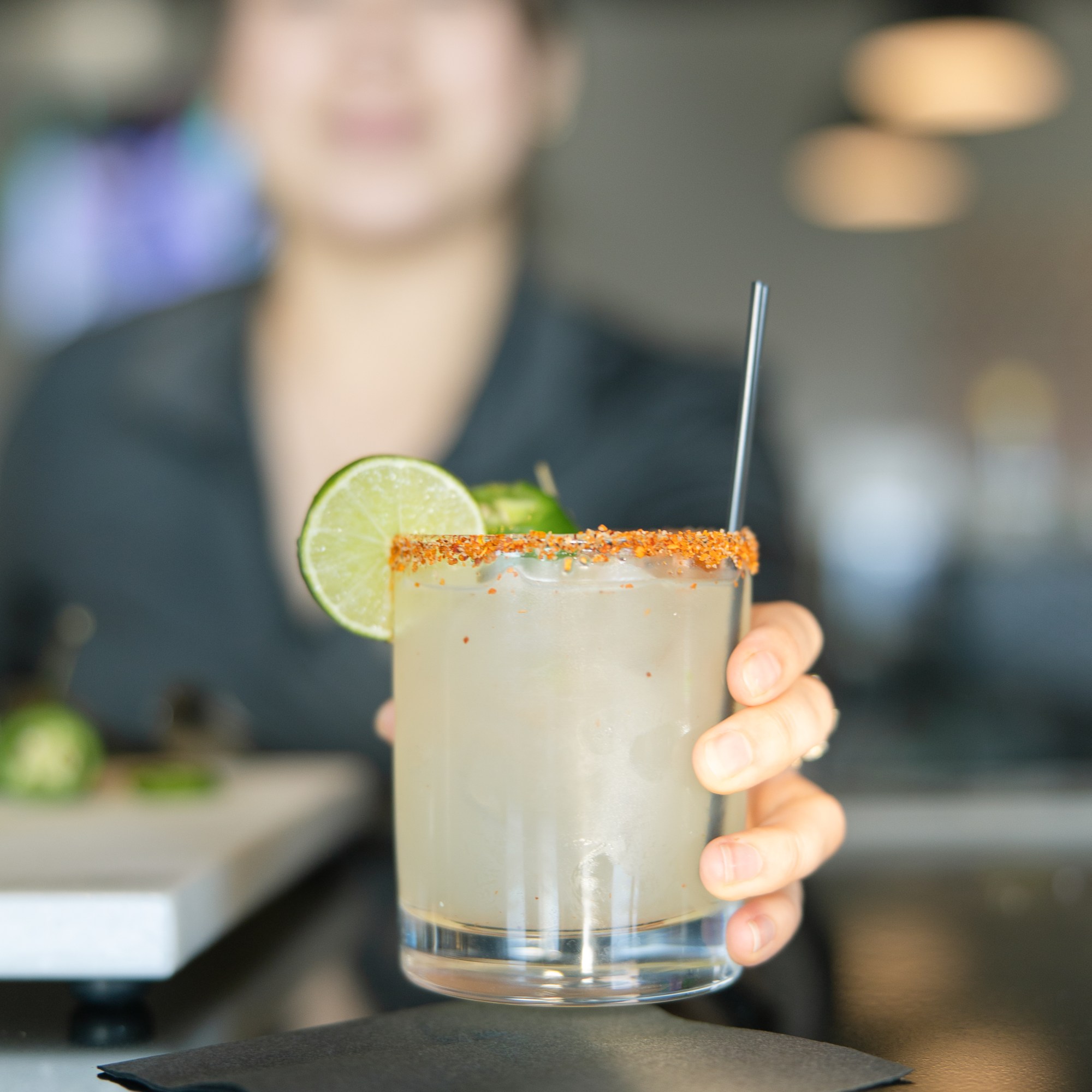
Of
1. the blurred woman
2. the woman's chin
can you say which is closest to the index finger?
the blurred woman

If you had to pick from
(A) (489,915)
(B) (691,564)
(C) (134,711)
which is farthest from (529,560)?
(C) (134,711)

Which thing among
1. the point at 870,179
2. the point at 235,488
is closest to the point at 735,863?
the point at 235,488

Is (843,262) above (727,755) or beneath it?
above

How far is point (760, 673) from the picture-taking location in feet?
2.67

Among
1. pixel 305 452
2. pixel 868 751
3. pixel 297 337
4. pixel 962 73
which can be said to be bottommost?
pixel 868 751

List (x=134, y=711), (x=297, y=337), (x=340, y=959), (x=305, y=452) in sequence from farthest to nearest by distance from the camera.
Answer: (x=297, y=337), (x=305, y=452), (x=134, y=711), (x=340, y=959)

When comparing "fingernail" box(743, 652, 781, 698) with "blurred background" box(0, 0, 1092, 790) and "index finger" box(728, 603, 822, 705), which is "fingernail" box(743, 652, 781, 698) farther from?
"blurred background" box(0, 0, 1092, 790)

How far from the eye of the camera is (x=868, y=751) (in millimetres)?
4898

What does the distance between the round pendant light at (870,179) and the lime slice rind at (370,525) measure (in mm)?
4823

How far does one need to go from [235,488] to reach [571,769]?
2577 millimetres

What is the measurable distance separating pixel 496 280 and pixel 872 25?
2.33 meters

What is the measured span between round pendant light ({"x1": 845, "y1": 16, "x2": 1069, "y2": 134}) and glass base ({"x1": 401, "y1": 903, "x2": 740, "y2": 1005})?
377 cm

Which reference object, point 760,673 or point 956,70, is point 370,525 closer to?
point 760,673

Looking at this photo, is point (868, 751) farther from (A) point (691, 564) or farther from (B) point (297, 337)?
(A) point (691, 564)
